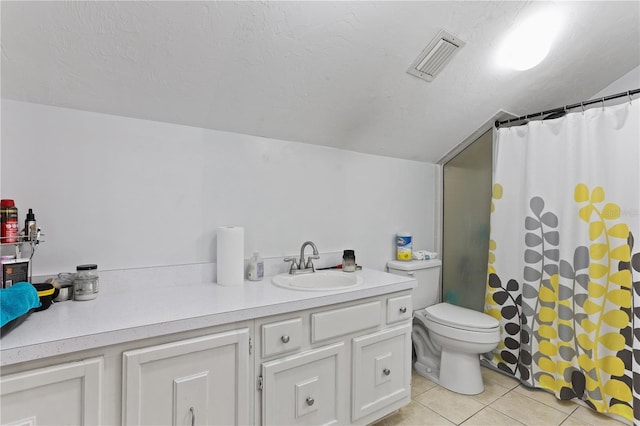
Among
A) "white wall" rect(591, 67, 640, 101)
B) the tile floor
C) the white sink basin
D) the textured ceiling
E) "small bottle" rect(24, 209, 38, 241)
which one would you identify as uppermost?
"white wall" rect(591, 67, 640, 101)

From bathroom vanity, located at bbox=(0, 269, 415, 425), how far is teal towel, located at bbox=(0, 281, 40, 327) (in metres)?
0.07

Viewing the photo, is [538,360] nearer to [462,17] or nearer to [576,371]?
[576,371]

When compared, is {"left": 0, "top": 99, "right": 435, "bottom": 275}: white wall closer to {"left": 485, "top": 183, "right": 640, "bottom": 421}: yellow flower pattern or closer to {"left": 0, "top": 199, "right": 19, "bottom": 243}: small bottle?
{"left": 0, "top": 199, "right": 19, "bottom": 243}: small bottle

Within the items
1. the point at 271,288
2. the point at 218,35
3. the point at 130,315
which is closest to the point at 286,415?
the point at 271,288

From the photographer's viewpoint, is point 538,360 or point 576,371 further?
point 538,360

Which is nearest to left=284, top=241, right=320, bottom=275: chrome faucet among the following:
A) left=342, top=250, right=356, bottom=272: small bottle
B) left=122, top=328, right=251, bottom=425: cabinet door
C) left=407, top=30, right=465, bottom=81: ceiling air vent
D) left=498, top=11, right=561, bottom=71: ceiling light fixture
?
left=342, top=250, right=356, bottom=272: small bottle

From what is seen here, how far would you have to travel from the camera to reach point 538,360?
2.10m

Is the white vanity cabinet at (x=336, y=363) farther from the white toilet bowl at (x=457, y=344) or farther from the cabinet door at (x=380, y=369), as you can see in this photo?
the white toilet bowl at (x=457, y=344)

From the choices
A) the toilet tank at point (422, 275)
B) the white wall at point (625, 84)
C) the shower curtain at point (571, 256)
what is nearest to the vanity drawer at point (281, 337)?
the toilet tank at point (422, 275)

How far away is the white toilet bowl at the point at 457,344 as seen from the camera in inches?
78.7

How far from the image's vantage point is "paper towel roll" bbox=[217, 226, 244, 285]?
1584 millimetres

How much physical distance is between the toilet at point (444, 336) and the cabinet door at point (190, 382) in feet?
4.68

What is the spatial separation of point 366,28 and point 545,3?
94 cm

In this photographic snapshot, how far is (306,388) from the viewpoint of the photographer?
1.38m
